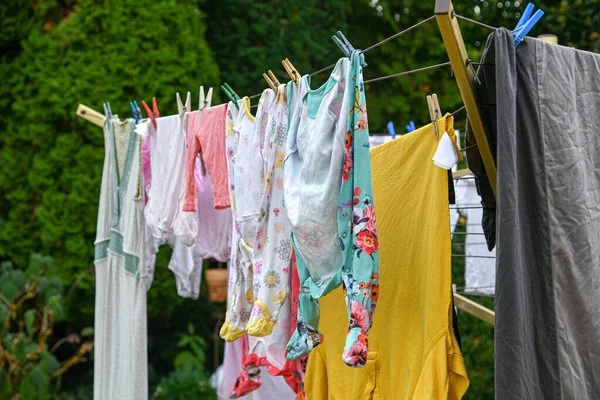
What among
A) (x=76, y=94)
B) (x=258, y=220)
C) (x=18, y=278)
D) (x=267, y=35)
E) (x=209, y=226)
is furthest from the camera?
(x=267, y=35)

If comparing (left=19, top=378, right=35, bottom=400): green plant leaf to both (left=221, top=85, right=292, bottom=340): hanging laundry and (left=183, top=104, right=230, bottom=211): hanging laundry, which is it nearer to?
(left=183, top=104, right=230, bottom=211): hanging laundry

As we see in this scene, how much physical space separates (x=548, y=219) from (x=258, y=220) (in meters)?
0.92

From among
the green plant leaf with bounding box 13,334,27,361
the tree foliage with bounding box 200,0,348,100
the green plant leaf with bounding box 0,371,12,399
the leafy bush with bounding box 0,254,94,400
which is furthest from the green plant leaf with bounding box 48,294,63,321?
the tree foliage with bounding box 200,0,348,100

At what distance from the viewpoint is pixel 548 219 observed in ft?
5.86

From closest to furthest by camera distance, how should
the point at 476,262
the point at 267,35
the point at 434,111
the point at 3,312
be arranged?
the point at 434,111, the point at 476,262, the point at 3,312, the point at 267,35

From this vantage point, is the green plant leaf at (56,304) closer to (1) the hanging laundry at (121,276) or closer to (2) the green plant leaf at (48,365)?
(2) the green plant leaf at (48,365)

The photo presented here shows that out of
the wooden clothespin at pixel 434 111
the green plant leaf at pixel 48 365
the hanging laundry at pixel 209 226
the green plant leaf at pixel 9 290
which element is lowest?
the green plant leaf at pixel 48 365

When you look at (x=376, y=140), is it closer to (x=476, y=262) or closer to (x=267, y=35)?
(x=476, y=262)

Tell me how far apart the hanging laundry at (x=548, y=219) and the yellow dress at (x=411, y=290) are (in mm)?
233

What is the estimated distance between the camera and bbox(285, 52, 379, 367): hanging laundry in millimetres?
1900

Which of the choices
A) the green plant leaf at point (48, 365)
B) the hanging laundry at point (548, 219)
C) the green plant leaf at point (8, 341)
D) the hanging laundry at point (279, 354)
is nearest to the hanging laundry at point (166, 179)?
the hanging laundry at point (279, 354)

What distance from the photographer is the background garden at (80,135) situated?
489 cm

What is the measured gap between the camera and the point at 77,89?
490 centimetres

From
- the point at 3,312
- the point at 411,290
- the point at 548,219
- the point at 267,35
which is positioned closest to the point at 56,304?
the point at 3,312
